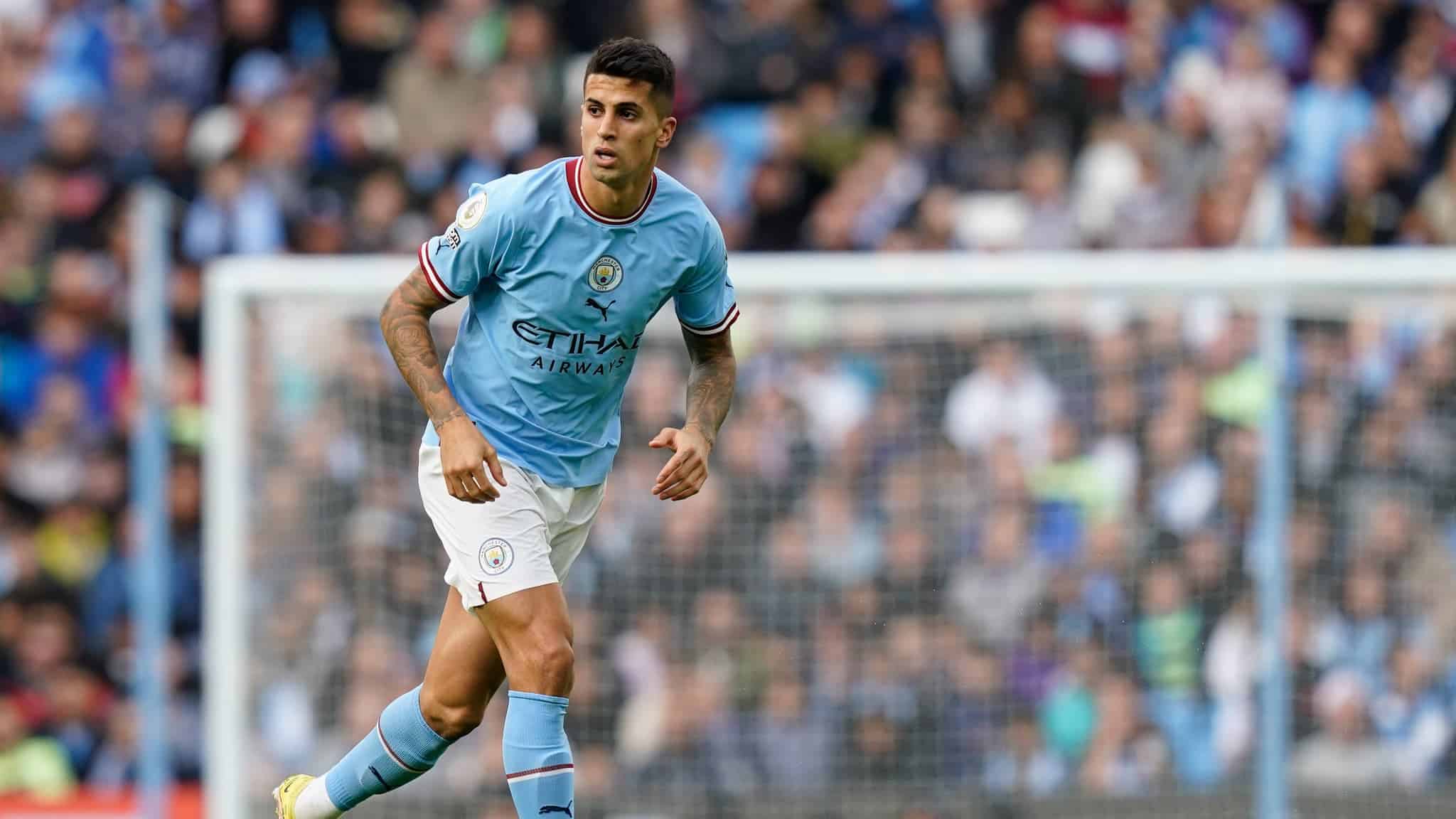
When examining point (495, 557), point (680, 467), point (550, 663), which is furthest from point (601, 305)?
point (550, 663)

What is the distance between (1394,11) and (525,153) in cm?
550

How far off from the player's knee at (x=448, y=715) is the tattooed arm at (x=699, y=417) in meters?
0.82

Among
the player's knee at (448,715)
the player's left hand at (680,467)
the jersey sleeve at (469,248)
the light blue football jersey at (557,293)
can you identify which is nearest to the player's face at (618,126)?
the light blue football jersey at (557,293)

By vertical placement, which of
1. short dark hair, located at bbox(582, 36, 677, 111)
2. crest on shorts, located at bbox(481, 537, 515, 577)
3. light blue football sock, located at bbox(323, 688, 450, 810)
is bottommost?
light blue football sock, located at bbox(323, 688, 450, 810)

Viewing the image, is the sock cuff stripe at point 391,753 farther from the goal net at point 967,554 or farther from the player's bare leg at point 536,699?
the goal net at point 967,554

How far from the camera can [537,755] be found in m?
5.74

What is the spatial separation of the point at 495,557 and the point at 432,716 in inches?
21.1

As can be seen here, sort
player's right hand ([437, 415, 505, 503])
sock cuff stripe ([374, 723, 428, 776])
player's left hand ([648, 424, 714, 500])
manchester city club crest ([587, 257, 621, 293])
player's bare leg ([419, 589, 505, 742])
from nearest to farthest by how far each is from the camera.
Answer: player's right hand ([437, 415, 505, 503]), player's left hand ([648, 424, 714, 500]), manchester city club crest ([587, 257, 621, 293]), player's bare leg ([419, 589, 505, 742]), sock cuff stripe ([374, 723, 428, 776])

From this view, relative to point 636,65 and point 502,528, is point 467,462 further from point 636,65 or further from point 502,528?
point 636,65

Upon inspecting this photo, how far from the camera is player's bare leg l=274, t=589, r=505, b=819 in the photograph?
19.8 ft

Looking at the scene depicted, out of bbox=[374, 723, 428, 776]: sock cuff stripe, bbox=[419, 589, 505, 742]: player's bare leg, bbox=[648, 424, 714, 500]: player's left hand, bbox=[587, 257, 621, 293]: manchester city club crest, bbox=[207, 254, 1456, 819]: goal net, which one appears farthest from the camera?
bbox=[207, 254, 1456, 819]: goal net

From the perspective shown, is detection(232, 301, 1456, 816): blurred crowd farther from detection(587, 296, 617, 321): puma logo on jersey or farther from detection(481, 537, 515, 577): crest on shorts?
A: detection(587, 296, 617, 321): puma logo on jersey

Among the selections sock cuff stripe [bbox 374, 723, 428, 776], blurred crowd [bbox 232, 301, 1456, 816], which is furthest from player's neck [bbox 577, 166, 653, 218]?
blurred crowd [bbox 232, 301, 1456, 816]

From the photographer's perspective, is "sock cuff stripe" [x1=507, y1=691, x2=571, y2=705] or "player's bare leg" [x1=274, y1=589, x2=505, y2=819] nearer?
"sock cuff stripe" [x1=507, y1=691, x2=571, y2=705]
